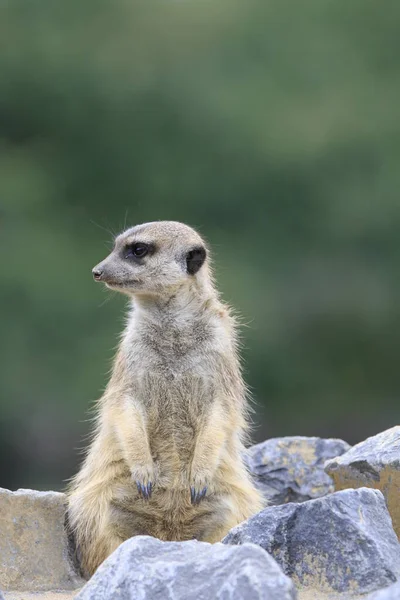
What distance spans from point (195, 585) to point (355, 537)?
0.68 meters

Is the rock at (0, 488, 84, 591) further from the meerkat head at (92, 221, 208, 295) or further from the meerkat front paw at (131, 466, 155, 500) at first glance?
the meerkat head at (92, 221, 208, 295)

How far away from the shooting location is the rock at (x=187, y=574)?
9.00ft

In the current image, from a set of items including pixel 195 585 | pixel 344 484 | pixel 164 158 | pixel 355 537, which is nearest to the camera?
pixel 195 585

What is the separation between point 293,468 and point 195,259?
116 cm

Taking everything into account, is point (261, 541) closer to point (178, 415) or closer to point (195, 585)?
point (195, 585)

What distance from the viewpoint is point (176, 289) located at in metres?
4.97

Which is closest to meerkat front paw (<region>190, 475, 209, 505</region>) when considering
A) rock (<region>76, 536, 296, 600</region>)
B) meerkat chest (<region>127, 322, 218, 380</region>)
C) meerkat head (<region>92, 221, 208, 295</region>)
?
meerkat chest (<region>127, 322, 218, 380</region>)

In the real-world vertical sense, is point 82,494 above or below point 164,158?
Answer: below

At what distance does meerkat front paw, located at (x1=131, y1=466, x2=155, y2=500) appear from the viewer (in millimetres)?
4539

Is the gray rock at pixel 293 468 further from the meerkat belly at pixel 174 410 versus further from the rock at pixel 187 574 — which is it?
the rock at pixel 187 574

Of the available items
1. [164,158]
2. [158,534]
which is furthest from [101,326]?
[158,534]

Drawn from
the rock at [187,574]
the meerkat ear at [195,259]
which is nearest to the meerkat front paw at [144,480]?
the meerkat ear at [195,259]

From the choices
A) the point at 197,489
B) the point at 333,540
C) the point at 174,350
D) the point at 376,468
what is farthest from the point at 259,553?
the point at 174,350

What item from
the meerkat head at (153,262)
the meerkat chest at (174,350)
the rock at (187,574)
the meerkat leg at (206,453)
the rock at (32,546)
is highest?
the meerkat head at (153,262)
